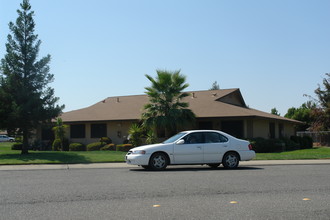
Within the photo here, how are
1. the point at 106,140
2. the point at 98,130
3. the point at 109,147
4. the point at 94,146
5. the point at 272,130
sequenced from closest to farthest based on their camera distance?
the point at 109,147
the point at 94,146
the point at 106,140
the point at 98,130
the point at 272,130

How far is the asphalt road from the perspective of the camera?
738cm

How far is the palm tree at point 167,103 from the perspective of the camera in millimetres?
28375

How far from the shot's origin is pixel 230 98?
36094 millimetres

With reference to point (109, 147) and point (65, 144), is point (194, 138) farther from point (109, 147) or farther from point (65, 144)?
point (65, 144)

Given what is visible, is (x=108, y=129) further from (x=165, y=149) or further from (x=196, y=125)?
(x=165, y=149)

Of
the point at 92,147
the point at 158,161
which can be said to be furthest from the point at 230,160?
the point at 92,147

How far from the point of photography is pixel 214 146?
15.9m

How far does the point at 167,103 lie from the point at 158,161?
13.9 meters

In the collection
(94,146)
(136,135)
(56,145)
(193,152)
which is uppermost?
(136,135)

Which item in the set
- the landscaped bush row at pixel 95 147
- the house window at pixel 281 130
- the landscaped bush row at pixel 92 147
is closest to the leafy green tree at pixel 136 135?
the landscaped bush row at pixel 92 147

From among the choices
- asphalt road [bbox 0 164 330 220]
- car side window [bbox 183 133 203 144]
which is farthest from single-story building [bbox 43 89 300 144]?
asphalt road [bbox 0 164 330 220]

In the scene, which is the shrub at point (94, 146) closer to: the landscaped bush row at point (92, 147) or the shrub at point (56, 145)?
the landscaped bush row at point (92, 147)

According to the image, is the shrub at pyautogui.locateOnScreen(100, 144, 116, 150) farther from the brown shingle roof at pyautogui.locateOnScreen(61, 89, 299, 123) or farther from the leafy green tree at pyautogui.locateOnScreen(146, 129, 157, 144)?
the leafy green tree at pyautogui.locateOnScreen(146, 129, 157, 144)

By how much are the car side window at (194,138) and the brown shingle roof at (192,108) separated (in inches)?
520
